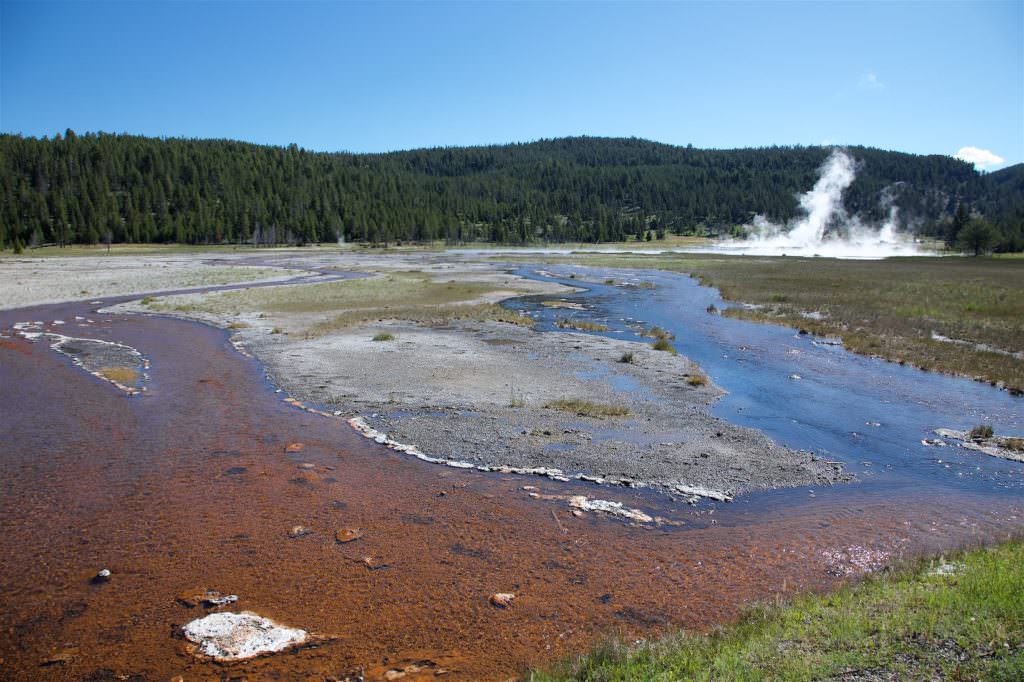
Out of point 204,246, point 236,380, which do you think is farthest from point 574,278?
point 204,246

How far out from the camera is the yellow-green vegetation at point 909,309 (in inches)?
978

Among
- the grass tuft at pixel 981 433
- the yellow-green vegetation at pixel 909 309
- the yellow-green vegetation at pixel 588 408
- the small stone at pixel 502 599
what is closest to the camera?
the small stone at pixel 502 599

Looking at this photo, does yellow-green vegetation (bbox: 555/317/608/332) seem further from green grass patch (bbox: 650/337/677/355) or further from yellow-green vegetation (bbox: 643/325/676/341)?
green grass patch (bbox: 650/337/677/355)

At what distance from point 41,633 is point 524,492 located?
283 inches

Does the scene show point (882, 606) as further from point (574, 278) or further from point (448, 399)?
point (574, 278)

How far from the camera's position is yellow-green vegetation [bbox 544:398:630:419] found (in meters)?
16.4

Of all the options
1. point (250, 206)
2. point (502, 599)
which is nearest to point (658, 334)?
point (502, 599)

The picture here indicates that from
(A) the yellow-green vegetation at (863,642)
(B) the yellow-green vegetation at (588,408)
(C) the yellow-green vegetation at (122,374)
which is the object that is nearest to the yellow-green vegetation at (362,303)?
(C) the yellow-green vegetation at (122,374)

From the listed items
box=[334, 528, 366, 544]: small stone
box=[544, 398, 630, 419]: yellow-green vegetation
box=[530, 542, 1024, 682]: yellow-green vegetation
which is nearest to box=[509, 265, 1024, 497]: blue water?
box=[544, 398, 630, 419]: yellow-green vegetation

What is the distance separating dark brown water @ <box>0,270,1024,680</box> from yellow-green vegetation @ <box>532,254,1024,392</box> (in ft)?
52.4

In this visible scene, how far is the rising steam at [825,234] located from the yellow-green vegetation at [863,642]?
4871 inches

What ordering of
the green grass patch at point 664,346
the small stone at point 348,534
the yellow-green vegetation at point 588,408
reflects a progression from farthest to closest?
the green grass patch at point 664,346 < the yellow-green vegetation at point 588,408 < the small stone at point 348,534

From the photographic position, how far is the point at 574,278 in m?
65.8

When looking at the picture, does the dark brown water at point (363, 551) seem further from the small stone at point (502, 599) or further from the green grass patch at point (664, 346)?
the green grass patch at point (664, 346)
